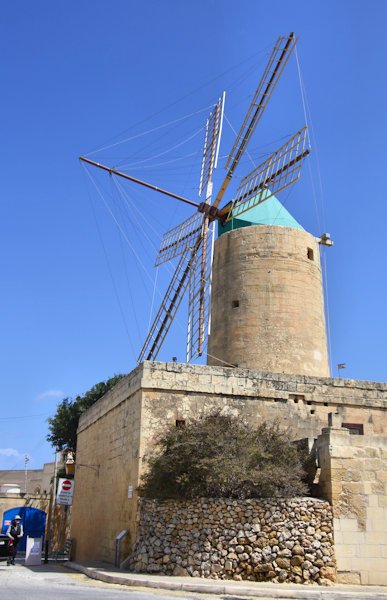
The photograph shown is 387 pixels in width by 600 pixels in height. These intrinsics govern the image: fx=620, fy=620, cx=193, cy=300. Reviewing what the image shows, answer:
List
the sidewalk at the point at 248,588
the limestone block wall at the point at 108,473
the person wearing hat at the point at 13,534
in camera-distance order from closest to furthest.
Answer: the sidewalk at the point at 248,588, the limestone block wall at the point at 108,473, the person wearing hat at the point at 13,534

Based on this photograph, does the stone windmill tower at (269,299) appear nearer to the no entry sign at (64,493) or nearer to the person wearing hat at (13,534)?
the no entry sign at (64,493)

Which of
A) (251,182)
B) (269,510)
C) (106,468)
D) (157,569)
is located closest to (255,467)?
(269,510)

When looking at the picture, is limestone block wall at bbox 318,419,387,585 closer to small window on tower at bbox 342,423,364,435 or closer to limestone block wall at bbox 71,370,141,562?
small window on tower at bbox 342,423,364,435

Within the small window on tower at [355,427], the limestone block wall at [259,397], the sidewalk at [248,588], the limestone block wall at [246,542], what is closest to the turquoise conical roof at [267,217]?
the limestone block wall at [259,397]

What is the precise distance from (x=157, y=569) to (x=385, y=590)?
374 centimetres

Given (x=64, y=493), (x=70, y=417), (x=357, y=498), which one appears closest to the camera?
(x=357, y=498)

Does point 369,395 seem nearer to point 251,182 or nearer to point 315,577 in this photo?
point 315,577

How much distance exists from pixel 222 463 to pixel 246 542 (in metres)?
1.35

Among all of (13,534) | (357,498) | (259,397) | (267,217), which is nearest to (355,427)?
(259,397)

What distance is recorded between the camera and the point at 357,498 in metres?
10.9

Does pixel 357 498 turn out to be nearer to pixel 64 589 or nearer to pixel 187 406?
pixel 187 406

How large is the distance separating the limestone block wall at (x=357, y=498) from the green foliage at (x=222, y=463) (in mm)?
582

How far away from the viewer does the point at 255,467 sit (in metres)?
11.2

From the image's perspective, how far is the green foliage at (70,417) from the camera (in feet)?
99.8
